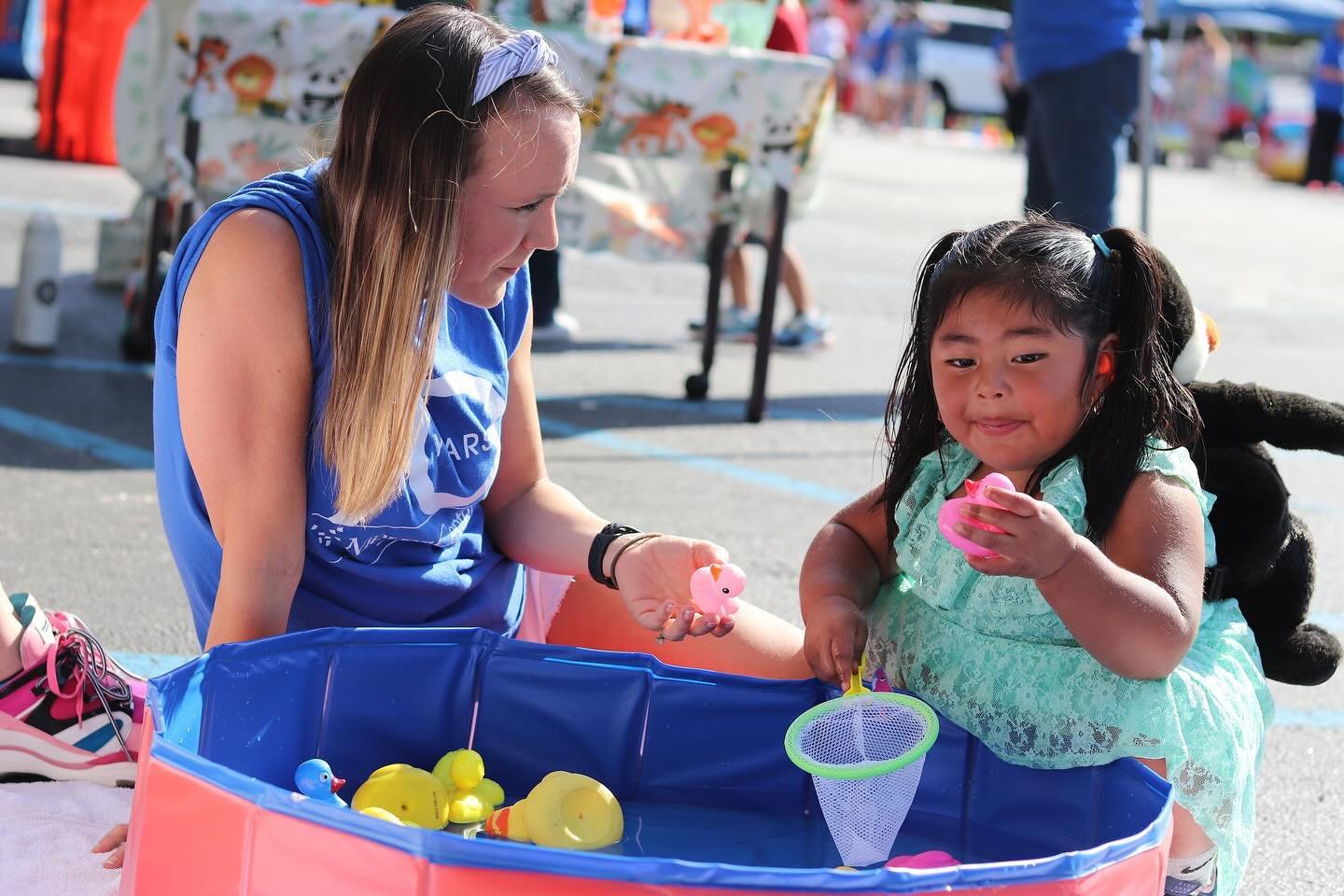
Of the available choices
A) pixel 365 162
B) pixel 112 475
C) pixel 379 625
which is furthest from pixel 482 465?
pixel 112 475

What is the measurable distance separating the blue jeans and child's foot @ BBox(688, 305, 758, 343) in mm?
1561

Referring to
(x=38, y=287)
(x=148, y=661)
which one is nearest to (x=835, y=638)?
(x=148, y=661)

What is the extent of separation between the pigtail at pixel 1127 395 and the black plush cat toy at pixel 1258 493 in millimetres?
99

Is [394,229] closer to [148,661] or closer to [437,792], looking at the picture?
[437,792]

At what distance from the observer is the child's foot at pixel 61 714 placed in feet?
7.66

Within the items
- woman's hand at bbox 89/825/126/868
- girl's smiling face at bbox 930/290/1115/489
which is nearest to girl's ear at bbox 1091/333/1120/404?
girl's smiling face at bbox 930/290/1115/489

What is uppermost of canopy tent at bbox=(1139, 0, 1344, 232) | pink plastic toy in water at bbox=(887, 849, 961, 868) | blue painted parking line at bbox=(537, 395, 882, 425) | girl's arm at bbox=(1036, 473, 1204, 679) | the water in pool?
canopy tent at bbox=(1139, 0, 1344, 232)

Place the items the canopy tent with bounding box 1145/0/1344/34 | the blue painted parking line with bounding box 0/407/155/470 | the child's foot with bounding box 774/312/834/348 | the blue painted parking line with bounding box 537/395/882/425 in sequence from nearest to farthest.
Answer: the blue painted parking line with bounding box 0/407/155/470 < the blue painted parking line with bounding box 537/395/882/425 < the child's foot with bounding box 774/312/834/348 < the canopy tent with bounding box 1145/0/1344/34

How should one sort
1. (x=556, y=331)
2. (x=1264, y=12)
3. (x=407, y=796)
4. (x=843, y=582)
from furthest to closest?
(x=1264, y=12) → (x=556, y=331) → (x=843, y=582) → (x=407, y=796)

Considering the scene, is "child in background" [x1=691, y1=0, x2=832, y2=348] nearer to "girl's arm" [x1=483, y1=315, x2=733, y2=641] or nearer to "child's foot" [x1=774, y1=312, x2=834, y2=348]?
"child's foot" [x1=774, y1=312, x2=834, y2=348]

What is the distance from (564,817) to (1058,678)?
2.15 ft

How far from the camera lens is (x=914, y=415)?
237cm

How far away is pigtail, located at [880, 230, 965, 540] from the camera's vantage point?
2.32 meters

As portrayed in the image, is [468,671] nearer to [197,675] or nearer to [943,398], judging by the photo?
[197,675]
